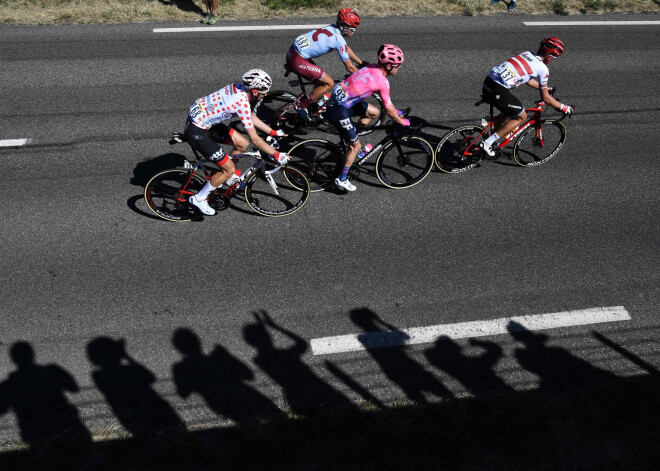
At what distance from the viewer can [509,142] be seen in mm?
8562

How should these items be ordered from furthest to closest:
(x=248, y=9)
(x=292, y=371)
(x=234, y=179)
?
(x=248, y=9) < (x=234, y=179) < (x=292, y=371)

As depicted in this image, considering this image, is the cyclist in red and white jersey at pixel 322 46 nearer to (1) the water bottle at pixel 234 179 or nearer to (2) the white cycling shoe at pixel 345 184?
(2) the white cycling shoe at pixel 345 184

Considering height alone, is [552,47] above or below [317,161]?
above

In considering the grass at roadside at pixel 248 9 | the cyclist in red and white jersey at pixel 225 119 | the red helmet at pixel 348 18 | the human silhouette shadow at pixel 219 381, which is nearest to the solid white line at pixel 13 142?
the cyclist in red and white jersey at pixel 225 119

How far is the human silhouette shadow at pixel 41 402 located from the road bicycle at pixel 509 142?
6546 mm

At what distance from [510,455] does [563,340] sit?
1.87 meters

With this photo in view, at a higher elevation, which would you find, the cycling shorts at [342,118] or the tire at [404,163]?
the cycling shorts at [342,118]

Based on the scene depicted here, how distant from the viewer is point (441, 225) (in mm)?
7641

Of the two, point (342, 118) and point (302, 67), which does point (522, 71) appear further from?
point (302, 67)

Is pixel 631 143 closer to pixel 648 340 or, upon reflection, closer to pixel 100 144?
pixel 648 340

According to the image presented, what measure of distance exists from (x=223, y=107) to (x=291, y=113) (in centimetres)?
294

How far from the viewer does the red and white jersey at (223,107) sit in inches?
240

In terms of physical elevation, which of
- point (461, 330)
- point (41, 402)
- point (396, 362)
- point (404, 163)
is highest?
point (404, 163)

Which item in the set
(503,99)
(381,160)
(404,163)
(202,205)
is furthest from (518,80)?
(202,205)
